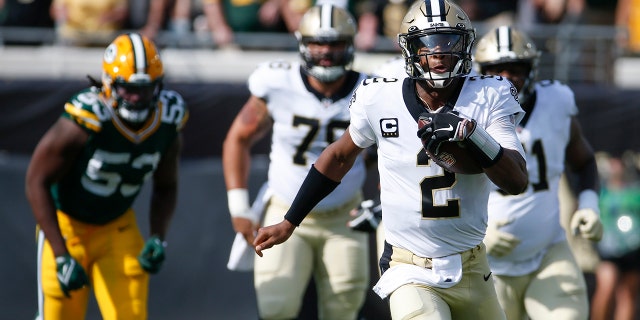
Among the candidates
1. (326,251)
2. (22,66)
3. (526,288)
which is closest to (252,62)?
(22,66)

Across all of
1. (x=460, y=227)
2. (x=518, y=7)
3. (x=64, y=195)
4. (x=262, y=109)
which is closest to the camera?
(x=460, y=227)

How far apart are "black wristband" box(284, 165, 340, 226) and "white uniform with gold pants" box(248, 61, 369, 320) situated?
128 cm

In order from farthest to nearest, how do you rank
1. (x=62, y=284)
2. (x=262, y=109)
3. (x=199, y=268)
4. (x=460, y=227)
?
1. (x=199, y=268)
2. (x=262, y=109)
3. (x=62, y=284)
4. (x=460, y=227)

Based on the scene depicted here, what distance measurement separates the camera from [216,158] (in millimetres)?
7930

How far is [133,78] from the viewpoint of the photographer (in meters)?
5.29

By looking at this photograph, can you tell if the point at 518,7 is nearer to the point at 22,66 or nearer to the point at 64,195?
the point at 22,66

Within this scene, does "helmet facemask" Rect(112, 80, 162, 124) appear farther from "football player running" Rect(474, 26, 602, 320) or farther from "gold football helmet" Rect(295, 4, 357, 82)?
"football player running" Rect(474, 26, 602, 320)

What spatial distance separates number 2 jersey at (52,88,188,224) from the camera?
17.5 ft

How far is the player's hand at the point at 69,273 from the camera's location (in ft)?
16.7

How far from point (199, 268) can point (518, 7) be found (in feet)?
11.7

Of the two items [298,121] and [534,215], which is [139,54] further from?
[534,215]

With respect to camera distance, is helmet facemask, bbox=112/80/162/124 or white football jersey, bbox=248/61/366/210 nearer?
helmet facemask, bbox=112/80/162/124

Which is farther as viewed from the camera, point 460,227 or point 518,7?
point 518,7

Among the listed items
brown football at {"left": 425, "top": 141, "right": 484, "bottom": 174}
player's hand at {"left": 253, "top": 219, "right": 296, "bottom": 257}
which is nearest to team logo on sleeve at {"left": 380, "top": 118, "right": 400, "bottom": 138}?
brown football at {"left": 425, "top": 141, "right": 484, "bottom": 174}
